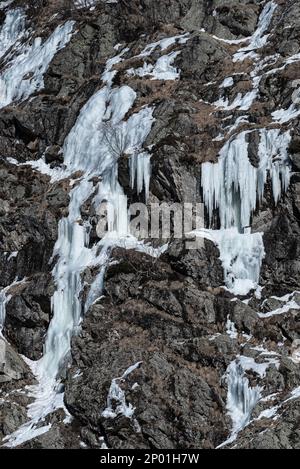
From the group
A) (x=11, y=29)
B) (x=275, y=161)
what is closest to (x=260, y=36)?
(x=275, y=161)

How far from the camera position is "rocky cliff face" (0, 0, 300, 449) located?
24141 mm

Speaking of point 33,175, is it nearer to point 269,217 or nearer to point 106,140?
point 106,140

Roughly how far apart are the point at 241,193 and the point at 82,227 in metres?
6.27

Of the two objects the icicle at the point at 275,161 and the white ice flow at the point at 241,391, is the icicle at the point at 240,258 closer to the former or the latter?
the icicle at the point at 275,161

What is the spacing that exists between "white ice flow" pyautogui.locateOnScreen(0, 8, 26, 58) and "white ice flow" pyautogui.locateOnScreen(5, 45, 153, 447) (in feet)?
33.2

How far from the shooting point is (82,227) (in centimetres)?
3127

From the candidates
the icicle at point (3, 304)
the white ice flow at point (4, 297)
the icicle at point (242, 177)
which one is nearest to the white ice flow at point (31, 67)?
the white ice flow at point (4, 297)

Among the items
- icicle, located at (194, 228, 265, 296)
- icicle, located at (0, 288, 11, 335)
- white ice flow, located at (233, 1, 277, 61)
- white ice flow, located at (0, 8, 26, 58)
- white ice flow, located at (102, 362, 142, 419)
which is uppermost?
white ice flow, located at (0, 8, 26, 58)

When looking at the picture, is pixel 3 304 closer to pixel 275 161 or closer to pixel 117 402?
pixel 117 402

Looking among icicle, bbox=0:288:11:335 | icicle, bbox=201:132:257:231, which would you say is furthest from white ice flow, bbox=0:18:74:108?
icicle, bbox=201:132:257:231

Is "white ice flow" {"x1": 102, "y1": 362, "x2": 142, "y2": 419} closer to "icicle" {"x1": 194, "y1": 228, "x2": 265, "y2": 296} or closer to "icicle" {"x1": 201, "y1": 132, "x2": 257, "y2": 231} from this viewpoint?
"icicle" {"x1": 194, "y1": 228, "x2": 265, "y2": 296}

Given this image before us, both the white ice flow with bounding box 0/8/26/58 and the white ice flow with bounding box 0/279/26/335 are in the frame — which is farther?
the white ice flow with bounding box 0/8/26/58

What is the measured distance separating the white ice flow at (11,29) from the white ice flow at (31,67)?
2.55 metres

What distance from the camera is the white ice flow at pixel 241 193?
27.5 m
